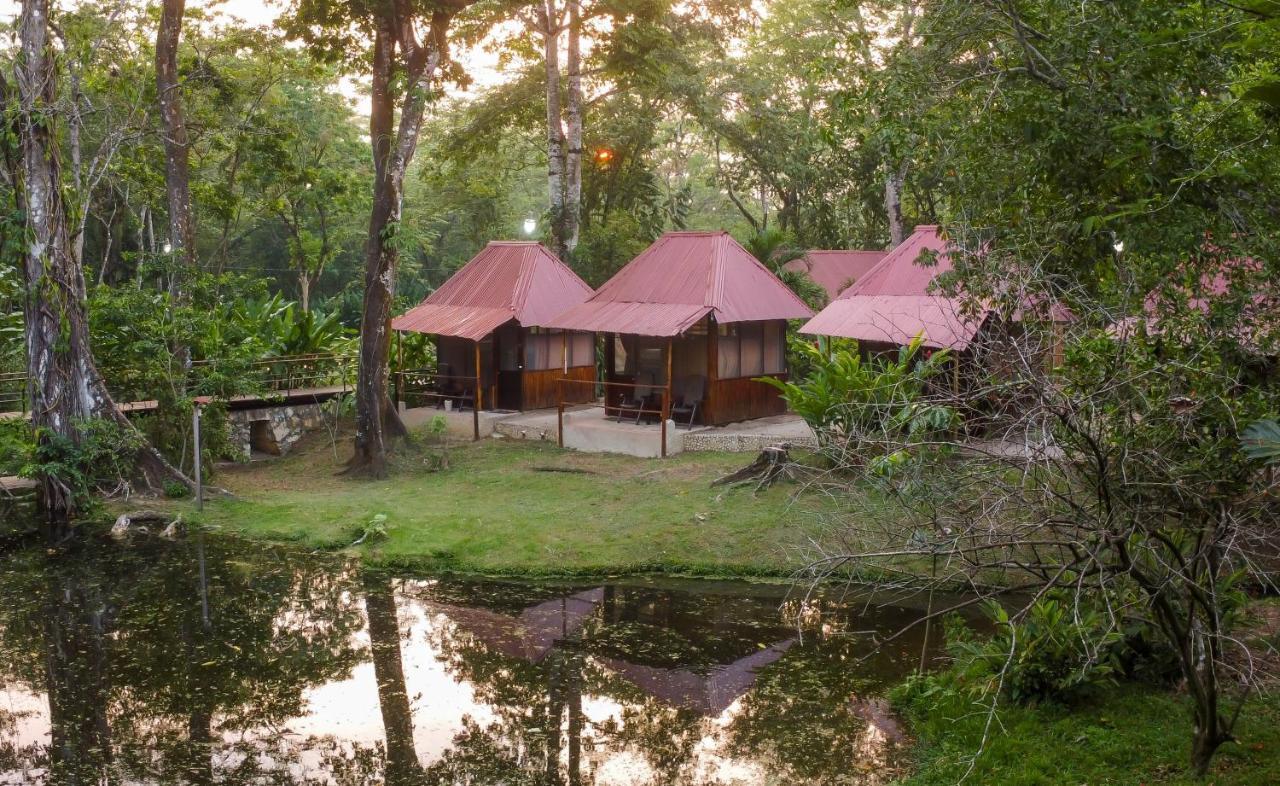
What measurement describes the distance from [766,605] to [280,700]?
4901 mm

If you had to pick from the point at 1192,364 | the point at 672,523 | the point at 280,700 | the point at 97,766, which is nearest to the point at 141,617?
the point at 280,700

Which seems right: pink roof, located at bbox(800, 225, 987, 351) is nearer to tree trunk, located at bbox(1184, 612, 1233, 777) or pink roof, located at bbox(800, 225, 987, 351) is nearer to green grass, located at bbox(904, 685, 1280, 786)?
green grass, located at bbox(904, 685, 1280, 786)

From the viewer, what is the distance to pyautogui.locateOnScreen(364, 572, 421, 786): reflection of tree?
756 cm

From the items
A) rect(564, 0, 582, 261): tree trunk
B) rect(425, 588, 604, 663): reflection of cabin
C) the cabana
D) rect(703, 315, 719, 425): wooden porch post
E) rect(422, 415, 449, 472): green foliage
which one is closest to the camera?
rect(425, 588, 604, 663): reflection of cabin

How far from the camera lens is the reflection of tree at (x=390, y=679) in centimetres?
756

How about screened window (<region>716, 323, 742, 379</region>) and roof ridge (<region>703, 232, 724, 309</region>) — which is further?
screened window (<region>716, 323, 742, 379</region>)

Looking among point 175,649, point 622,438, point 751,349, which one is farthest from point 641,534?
point 751,349

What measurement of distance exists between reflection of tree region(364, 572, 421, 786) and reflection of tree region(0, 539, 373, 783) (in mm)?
249

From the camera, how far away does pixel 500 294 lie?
20.9m

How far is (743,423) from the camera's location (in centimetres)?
1964

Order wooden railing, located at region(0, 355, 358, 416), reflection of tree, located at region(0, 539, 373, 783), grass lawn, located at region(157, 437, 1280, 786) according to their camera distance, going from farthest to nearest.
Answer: wooden railing, located at region(0, 355, 358, 416) → reflection of tree, located at region(0, 539, 373, 783) → grass lawn, located at region(157, 437, 1280, 786)

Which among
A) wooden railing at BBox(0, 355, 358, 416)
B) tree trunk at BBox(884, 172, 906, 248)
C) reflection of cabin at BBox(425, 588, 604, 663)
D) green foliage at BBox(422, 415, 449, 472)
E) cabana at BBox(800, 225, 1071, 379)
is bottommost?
reflection of cabin at BBox(425, 588, 604, 663)

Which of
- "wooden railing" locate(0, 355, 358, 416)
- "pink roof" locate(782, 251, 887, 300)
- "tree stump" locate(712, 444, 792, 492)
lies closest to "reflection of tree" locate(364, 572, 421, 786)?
"tree stump" locate(712, 444, 792, 492)

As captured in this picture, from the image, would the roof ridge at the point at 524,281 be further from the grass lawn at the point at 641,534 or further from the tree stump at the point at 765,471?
the tree stump at the point at 765,471
